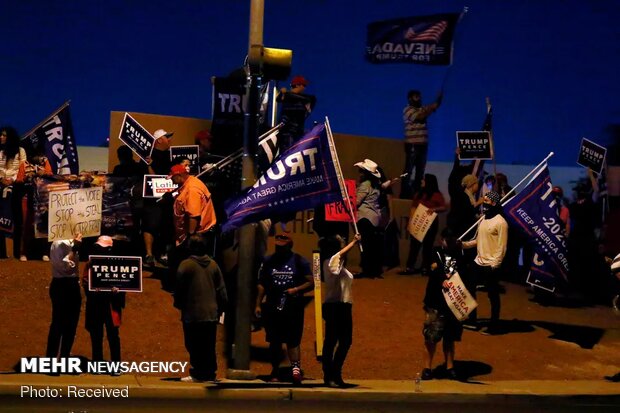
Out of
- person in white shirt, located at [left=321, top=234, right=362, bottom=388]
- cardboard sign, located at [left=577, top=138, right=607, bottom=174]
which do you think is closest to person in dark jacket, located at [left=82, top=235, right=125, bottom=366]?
person in white shirt, located at [left=321, top=234, right=362, bottom=388]

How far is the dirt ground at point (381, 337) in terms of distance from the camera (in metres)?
15.9

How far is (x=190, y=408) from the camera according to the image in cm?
1270

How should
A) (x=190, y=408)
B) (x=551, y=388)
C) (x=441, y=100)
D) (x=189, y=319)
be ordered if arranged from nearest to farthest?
1. (x=190, y=408)
2. (x=189, y=319)
3. (x=551, y=388)
4. (x=441, y=100)

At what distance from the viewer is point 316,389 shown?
1419 centimetres

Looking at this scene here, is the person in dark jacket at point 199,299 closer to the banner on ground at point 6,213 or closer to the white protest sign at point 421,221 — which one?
the banner on ground at point 6,213

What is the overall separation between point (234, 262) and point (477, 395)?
406cm

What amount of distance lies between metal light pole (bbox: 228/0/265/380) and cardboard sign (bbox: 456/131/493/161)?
7192mm

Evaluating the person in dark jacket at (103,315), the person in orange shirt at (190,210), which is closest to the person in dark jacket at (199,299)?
the person in dark jacket at (103,315)

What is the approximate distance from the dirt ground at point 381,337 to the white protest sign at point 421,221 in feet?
4.35

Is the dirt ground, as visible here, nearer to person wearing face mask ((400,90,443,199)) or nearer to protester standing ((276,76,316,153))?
protester standing ((276,76,316,153))

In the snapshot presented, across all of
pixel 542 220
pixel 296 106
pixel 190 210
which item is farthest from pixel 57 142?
pixel 542 220

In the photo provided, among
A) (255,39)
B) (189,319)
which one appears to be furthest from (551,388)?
(255,39)

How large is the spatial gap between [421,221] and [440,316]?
5.74m

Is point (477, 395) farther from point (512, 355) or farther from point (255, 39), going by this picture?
point (255, 39)
